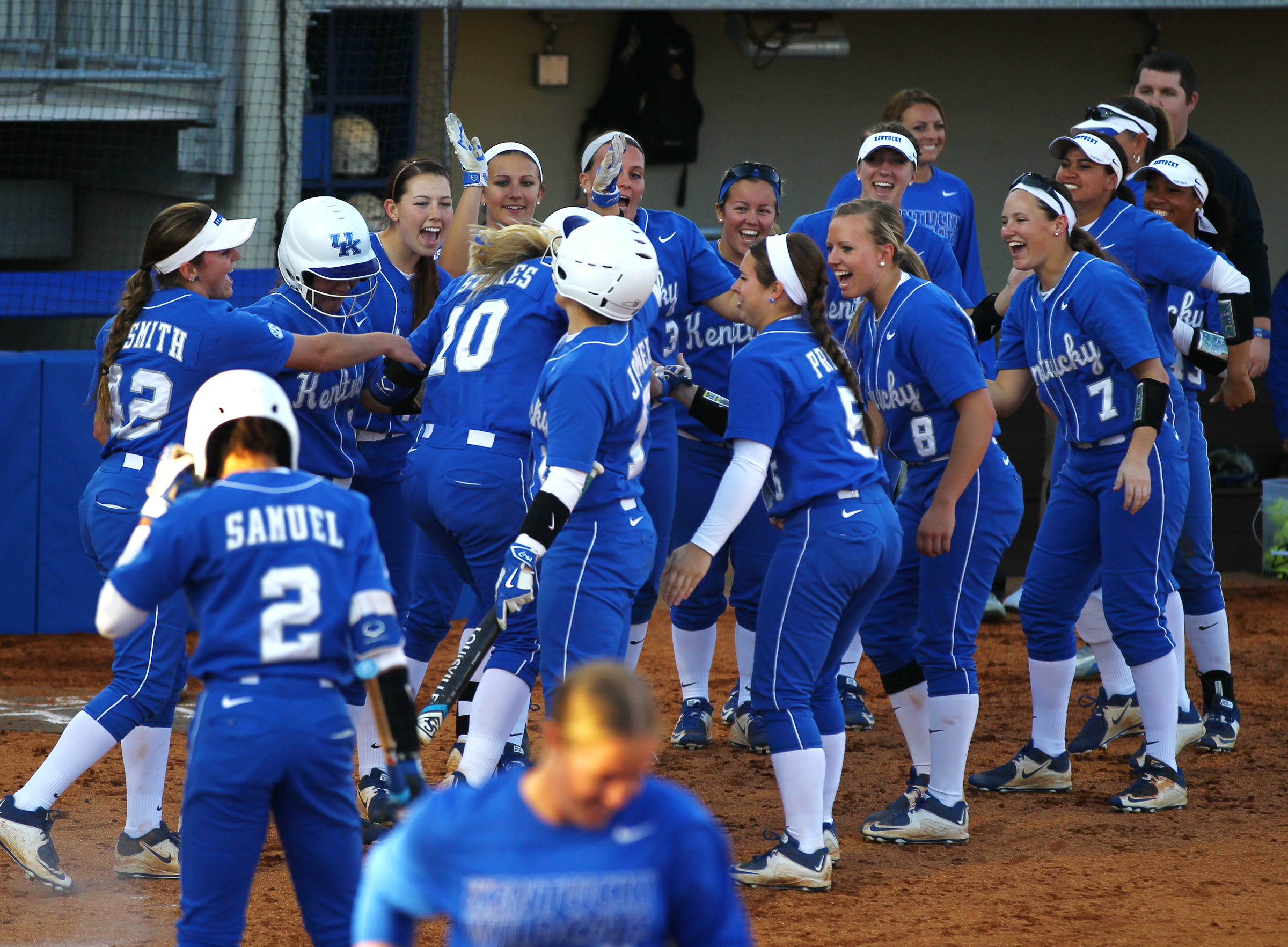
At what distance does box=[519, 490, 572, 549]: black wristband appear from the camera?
150 inches

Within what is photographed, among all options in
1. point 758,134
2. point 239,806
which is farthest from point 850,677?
point 758,134

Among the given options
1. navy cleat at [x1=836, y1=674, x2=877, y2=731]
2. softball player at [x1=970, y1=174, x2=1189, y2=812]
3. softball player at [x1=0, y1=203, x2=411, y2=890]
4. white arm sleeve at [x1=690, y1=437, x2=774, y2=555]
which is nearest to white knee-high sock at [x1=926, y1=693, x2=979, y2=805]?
softball player at [x1=970, y1=174, x2=1189, y2=812]

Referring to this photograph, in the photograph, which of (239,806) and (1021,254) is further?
(1021,254)

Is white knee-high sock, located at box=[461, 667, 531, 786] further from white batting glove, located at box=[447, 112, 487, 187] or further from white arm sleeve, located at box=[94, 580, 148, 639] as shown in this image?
white batting glove, located at box=[447, 112, 487, 187]

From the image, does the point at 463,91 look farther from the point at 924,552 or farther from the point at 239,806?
the point at 239,806

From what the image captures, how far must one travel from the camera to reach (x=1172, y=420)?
5363 mm

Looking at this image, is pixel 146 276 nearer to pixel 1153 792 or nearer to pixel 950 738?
pixel 950 738

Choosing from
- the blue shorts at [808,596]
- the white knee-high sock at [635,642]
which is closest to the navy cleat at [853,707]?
the white knee-high sock at [635,642]

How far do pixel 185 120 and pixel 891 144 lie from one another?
5.99 meters

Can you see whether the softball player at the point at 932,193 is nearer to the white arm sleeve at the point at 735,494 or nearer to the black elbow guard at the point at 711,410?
the black elbow guard at the point at 711,410

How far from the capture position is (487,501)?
450cm

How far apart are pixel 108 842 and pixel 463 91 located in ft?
25.2

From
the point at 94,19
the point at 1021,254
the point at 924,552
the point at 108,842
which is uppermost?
the point at 94,19

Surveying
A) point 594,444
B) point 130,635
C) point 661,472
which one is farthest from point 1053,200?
point 130,635
